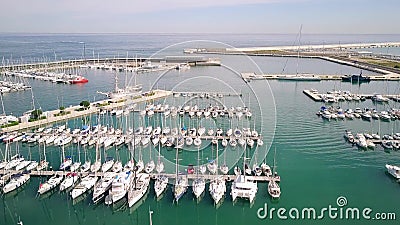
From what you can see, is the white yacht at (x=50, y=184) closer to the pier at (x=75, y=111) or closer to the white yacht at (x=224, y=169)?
the white yacht at (x=224, y=169)

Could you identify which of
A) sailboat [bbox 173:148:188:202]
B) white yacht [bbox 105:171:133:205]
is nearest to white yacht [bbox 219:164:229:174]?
sailboat [bbox 173:148:188:202]

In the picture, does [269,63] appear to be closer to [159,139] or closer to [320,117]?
[320,117]

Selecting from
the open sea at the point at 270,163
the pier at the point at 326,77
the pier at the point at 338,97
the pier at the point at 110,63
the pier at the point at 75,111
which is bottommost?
the open sea at the point at 270,163

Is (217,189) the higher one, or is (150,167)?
(150,167)

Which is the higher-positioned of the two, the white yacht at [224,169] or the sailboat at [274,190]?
the white yacht at [224,169]

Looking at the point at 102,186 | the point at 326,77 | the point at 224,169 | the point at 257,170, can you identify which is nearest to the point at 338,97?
the point at 326,77

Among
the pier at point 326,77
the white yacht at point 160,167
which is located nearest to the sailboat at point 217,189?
the white yacht at point 160,167

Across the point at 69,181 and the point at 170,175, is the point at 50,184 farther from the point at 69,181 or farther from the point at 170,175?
the point at 170,175
